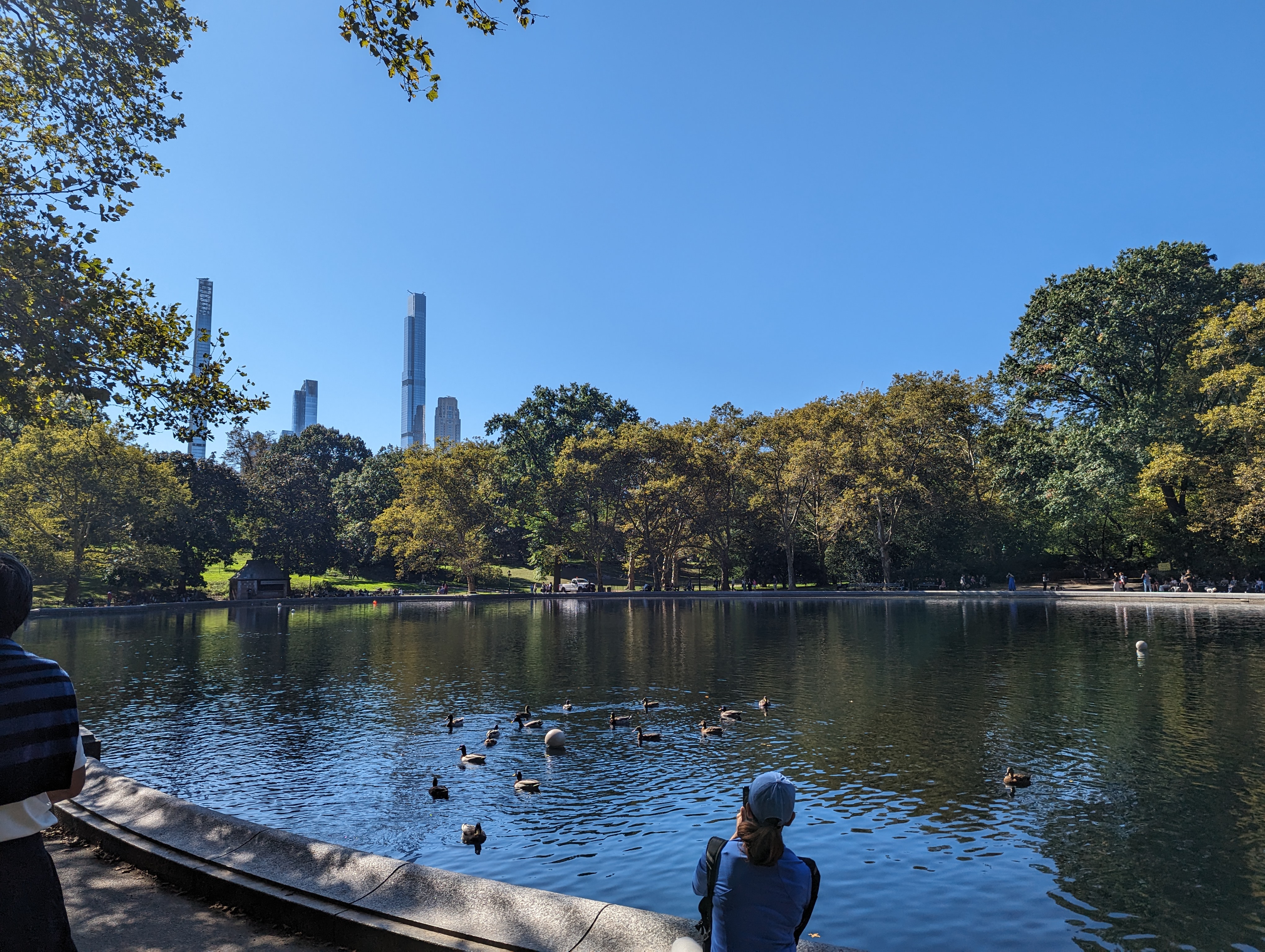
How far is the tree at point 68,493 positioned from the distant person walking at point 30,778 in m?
62.9

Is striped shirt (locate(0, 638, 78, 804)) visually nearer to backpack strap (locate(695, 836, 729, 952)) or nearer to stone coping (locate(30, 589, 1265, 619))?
backpack strap (locate(695, 836, 729, 952))

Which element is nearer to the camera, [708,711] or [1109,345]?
[708,711]

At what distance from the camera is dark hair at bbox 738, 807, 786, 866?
4648 mm

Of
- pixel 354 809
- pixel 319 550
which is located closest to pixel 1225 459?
pixel 354 809

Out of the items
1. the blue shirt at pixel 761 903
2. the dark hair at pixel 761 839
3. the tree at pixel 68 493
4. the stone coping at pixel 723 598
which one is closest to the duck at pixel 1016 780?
the blue shirt at pixel 761 903

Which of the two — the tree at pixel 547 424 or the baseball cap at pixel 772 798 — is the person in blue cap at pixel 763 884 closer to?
the baseball cap at pixel 772 798

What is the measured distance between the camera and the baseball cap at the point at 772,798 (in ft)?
15.1

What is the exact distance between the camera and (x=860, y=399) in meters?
70.6

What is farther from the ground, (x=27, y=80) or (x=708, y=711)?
(x=27, y=80)

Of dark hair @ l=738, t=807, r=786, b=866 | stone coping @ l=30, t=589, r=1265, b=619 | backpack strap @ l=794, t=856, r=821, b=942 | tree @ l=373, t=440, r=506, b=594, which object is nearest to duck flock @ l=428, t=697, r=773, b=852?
backpack strap @ l=794, t=856, r=821, b=942

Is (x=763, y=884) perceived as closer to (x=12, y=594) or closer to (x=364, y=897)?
(x=364, y=897)

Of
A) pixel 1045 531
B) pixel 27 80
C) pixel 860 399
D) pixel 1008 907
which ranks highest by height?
pixel 860 399

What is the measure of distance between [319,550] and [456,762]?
82176mm

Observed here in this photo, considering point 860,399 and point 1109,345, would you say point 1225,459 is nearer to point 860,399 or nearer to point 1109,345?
point 1109,345
